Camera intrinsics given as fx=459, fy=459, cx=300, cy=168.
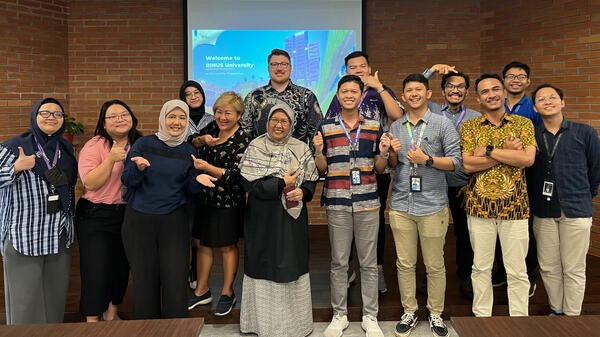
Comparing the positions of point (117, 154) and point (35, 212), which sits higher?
point (117, 154)

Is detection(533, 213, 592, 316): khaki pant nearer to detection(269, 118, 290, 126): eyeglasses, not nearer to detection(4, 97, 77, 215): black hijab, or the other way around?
detection(269, 118, 290, 126): eyeglasses

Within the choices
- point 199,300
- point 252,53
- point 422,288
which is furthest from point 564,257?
point 252,53

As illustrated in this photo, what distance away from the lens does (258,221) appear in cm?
284

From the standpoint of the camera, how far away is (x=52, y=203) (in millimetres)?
2543

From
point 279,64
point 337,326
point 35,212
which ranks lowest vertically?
point 337,326

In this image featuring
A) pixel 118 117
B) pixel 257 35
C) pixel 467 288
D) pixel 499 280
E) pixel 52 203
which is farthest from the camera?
pixel 257 35

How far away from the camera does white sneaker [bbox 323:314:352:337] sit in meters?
2.91

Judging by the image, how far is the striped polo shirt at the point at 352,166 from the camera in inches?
111

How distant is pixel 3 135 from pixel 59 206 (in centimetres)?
335

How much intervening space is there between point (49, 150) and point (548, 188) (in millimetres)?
2948

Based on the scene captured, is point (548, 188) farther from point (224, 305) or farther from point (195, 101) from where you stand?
point (195, 101)

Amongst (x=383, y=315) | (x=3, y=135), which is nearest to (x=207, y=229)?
(x=383, y=315)

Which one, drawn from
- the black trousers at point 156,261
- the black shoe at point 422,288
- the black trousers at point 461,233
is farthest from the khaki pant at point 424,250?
the black trousers at point 156,261

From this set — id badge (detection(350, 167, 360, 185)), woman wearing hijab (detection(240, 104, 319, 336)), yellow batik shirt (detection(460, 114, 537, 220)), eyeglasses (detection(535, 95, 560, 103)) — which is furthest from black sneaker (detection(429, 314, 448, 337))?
eyeglasses (detection(535, 95, 560, 103))
